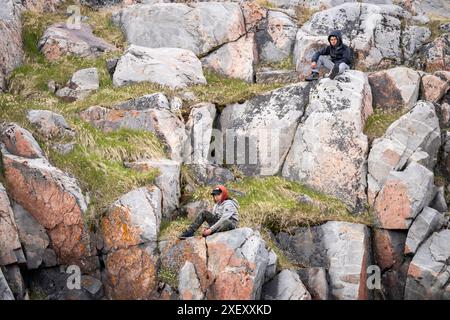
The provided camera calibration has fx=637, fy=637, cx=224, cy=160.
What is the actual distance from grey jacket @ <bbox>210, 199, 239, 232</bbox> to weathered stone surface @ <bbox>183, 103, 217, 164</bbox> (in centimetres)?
431

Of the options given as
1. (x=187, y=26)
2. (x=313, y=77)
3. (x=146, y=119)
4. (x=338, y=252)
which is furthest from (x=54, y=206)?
(x=187, y=26)

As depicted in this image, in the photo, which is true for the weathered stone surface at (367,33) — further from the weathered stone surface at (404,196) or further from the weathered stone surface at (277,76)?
the weathered stone surface at (404,196)

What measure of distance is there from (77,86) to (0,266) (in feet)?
34.4

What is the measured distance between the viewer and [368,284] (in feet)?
59.5

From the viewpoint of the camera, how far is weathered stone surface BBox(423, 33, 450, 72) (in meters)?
25.1

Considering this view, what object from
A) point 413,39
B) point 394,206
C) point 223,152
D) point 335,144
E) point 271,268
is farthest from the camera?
point 413,39

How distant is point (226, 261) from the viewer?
52.6ft

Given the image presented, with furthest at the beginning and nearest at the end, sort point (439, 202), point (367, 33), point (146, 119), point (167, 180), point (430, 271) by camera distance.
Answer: point (367, 33)
point (146, 119)
point (439, 202)
point (167, 180)
point (430, 271)

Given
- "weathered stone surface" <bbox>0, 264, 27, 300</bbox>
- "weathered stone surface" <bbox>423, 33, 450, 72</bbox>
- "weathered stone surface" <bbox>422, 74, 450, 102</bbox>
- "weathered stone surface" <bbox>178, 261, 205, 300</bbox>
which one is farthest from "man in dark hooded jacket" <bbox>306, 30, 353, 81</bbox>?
"weathered stone surface" <bbox>0, 264, 27, 300</bbox>

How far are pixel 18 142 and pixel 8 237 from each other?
3051 millimetres

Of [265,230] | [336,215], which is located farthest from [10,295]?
[336,215]

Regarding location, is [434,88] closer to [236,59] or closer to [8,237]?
[236,59]
